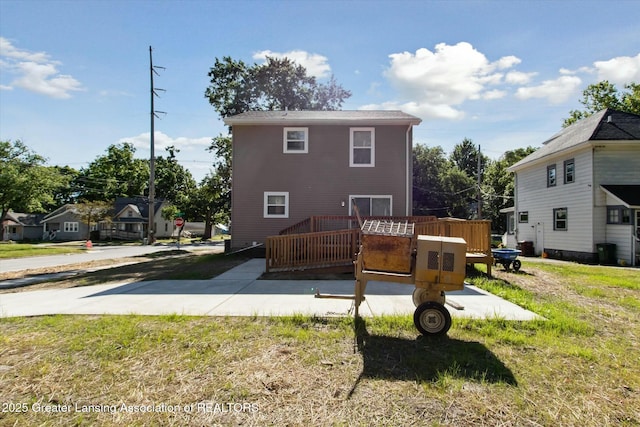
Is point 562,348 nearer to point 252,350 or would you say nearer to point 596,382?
point 596,382

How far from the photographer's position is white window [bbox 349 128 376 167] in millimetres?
13719

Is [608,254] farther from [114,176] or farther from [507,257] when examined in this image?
[114,176]

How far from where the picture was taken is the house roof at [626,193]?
530 inches

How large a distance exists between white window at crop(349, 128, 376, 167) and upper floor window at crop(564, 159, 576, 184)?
10.8 m

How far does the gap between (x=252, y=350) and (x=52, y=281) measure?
8762 millimetres

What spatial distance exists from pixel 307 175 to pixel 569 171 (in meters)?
13.7

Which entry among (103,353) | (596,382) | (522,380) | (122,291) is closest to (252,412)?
(103,353)

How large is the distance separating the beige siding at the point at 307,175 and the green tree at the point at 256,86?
15788mm

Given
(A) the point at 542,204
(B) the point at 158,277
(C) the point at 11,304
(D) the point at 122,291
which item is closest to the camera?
(C) the point at 11,304

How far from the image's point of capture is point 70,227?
4391 cm

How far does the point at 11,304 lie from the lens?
20.5ft

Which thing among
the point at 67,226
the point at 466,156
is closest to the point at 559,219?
the point at 466,156

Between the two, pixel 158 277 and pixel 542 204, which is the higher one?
pixel 542 204

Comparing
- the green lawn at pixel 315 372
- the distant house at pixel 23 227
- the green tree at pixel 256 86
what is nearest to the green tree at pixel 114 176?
the distant house at pixel 23 227
